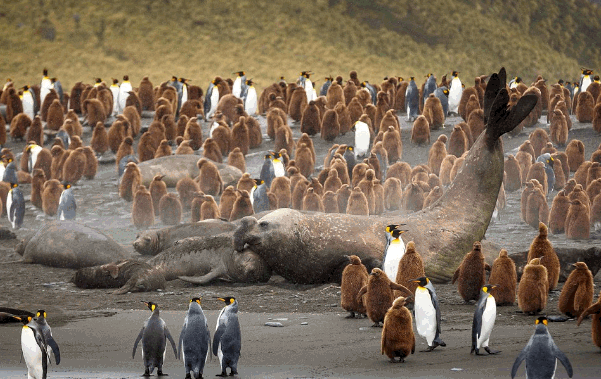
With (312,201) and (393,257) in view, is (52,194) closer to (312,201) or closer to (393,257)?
(312,201)

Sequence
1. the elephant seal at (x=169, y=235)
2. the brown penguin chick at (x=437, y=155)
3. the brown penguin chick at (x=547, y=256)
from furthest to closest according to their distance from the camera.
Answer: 1. the brown penguin chick at (x=437, y=155)
2. the elephant seal at (x=169, y=235)
3. the brown penguin chick at (x=547, y=256)

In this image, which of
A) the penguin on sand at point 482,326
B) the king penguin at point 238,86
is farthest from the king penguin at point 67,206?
the king penguin at point 238,86

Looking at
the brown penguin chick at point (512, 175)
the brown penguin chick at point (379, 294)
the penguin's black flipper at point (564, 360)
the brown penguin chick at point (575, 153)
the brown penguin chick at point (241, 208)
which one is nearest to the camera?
the penguin's black flipper at point (564, 360)

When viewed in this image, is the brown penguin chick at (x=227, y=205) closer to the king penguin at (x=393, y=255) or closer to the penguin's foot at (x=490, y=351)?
the king penguin at (x=393, y=255)

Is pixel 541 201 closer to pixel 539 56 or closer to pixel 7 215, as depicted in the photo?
pixel 7 215

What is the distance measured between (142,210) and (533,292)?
7.00 meters

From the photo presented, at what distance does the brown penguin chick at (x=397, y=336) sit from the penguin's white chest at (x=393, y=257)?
2.49 meters

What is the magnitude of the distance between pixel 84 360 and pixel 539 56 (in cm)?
2798

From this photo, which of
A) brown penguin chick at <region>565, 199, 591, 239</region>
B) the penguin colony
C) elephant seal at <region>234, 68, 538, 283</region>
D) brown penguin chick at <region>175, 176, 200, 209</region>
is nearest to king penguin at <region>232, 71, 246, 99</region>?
the penguin colony


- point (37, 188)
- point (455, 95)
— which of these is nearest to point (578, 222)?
point (37, 188)

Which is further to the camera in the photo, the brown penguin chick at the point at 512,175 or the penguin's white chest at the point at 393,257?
the brown penguin chick at the point at 512,175

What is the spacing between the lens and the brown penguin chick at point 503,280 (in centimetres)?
814

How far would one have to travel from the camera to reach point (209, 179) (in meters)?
14.9

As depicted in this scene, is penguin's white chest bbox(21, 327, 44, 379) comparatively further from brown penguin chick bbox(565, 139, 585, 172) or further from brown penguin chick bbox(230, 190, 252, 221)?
brown penguin chick bbox(565, 139, 585, 172)
